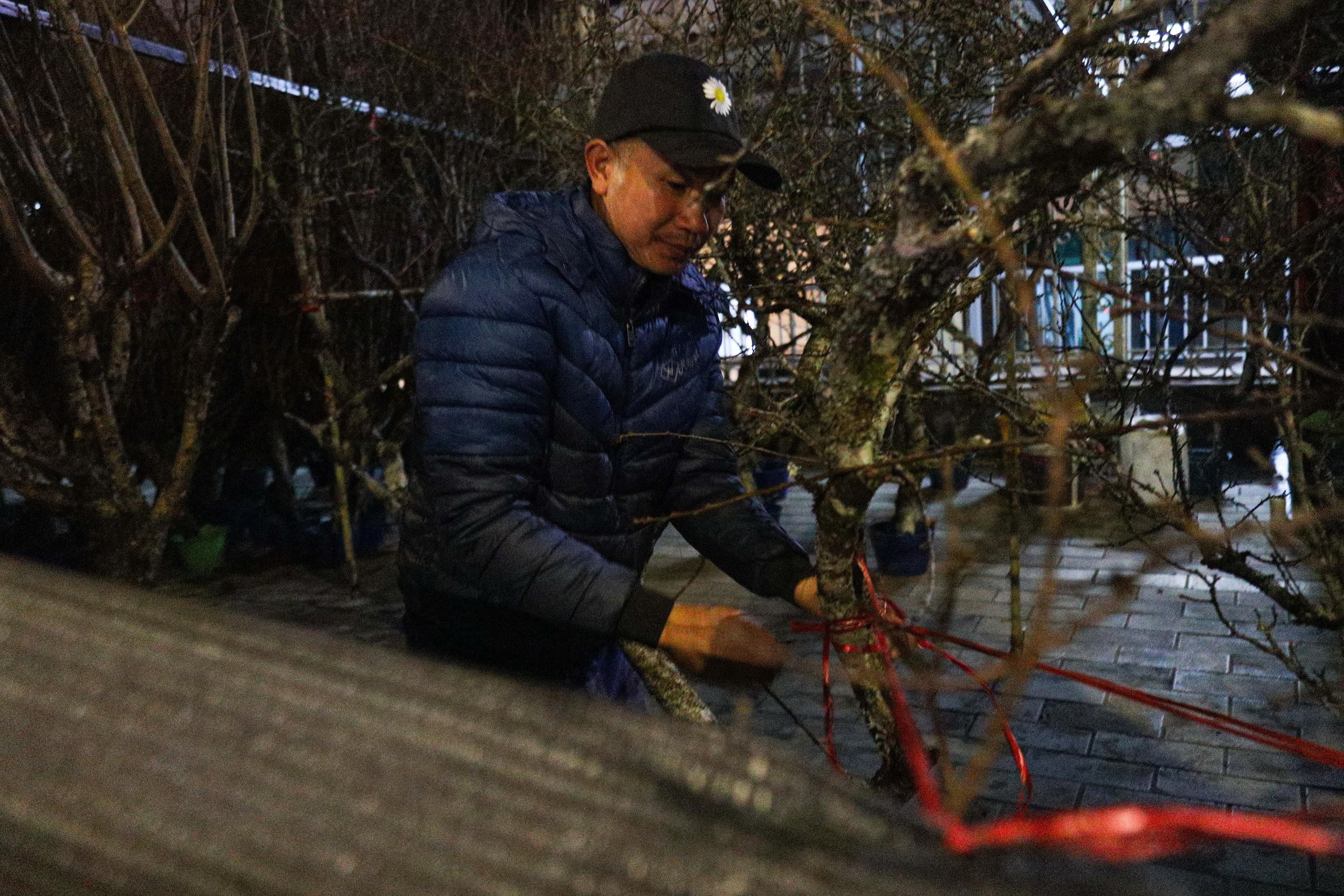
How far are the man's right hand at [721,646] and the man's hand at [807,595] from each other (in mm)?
203

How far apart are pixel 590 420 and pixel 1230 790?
10.1 ft

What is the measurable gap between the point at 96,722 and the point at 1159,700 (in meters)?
1.31

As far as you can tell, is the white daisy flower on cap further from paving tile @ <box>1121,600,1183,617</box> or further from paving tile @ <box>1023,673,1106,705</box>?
paving tile @ <box>1121,600,1183,617</box>

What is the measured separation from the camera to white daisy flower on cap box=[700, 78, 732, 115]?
228cm

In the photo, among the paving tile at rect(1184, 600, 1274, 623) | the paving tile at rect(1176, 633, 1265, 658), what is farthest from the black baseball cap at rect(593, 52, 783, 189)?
the paving tile at rect(1184, 600, 1274, 623)

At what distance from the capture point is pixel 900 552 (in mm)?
7367

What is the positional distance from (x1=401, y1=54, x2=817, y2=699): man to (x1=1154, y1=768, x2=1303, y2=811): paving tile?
8.11 feet

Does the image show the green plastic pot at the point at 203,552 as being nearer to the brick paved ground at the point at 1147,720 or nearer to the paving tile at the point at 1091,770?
the brick paved ground at the point at 1147,720

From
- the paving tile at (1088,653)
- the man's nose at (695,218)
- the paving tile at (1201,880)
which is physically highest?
the man's nose at (695,218)

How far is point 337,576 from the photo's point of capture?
8.28 m

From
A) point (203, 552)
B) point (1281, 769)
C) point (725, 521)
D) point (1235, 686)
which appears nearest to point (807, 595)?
point (725, 521)

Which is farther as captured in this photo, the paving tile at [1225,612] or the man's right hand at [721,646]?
the paving tile at [1225,612]

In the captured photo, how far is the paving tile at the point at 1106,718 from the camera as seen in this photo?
455 centimetres

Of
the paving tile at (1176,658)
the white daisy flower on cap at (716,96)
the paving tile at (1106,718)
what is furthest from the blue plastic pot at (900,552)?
the white daisy flower on cap at (716,96)
